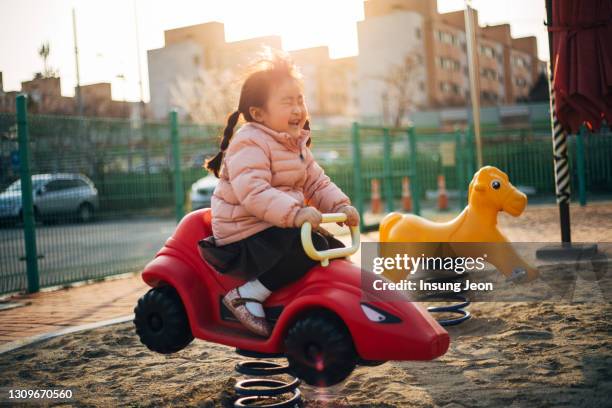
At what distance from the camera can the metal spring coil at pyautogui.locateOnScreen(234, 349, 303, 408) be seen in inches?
134

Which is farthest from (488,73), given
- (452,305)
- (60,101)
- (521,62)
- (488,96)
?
(452,305)

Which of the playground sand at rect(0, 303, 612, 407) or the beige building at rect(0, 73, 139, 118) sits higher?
the beige building at rect(0, 73, 139, 118)

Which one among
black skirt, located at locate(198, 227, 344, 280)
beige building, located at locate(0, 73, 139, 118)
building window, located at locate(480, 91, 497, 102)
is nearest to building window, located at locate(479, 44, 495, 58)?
building window, located at locate(480, 91, 497, 102)

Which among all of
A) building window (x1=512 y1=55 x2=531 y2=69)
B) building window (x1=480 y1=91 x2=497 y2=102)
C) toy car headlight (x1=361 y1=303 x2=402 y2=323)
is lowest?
toy car headlight (x1=361 y1=303 x2=402 y2=323)

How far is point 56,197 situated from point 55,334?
3.44m

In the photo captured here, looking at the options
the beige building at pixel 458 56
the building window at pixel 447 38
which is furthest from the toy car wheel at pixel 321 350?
the building window at pixel 447 38

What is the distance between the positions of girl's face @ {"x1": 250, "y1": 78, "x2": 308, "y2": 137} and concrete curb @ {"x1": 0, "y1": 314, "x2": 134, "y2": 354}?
9.65 ft

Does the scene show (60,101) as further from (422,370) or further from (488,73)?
(488,73)

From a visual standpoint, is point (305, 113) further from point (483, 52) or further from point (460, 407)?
point (483, 52)

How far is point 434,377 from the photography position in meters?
3.90

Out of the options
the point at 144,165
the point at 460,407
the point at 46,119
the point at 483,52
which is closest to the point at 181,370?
the point at 460,407

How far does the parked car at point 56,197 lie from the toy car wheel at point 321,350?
5847mm

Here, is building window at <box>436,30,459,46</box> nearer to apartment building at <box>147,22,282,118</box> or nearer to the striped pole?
apartment building at <box>147,22,282,118</box>

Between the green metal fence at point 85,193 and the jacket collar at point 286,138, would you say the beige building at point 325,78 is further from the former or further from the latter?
the jacket collar at point 286,138
